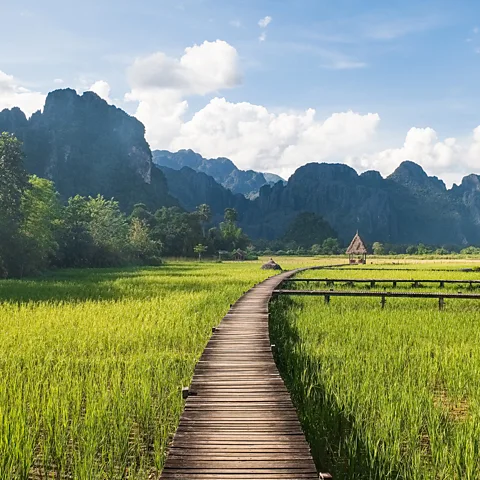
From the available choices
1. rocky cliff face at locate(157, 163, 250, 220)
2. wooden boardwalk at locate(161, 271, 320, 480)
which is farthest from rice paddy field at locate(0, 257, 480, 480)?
rocky cliff face at locate(157, 163, 250, 220)

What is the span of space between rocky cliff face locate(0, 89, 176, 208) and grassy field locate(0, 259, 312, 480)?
364 feet

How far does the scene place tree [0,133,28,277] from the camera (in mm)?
26617

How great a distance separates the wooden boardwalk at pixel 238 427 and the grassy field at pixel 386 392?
47 cm

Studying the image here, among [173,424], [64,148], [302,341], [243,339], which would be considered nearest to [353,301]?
[302,341]

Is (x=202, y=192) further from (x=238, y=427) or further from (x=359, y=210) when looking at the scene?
(x=238, y=427)

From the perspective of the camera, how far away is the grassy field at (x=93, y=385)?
3877 mm

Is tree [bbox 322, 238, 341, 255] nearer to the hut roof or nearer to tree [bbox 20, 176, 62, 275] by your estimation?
the hut roof

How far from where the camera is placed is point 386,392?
558cm

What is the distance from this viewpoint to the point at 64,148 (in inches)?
4823

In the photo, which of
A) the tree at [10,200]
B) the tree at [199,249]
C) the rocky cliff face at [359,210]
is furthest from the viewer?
the rocky cliff face at [359,210]

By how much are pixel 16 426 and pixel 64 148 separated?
12846 centimetres

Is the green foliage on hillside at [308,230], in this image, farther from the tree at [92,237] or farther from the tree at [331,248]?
the tree at [92,237]

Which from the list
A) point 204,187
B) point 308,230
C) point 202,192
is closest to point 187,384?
point 308,230

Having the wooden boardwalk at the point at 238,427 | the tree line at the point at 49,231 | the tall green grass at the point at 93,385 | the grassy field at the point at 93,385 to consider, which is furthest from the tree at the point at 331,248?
the wooden boardwalk at the point at 238,427
